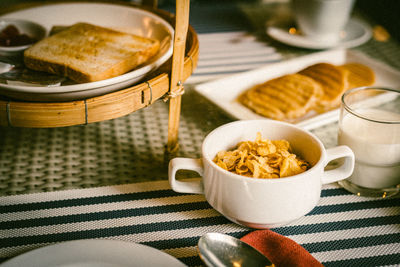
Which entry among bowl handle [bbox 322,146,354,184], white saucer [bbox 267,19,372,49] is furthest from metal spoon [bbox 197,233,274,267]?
white saucer [bbox 267,19,372,49]

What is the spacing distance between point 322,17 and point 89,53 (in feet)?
2.06

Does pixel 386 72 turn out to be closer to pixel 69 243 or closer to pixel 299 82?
pixel 299 82

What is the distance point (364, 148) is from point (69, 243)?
0.38 metres

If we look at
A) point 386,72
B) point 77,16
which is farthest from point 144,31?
point 386,72

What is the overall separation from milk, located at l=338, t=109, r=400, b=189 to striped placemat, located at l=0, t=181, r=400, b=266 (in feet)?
0.10

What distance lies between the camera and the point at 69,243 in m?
0.41

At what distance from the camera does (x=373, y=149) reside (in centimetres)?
52

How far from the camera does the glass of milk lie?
1.69 ft

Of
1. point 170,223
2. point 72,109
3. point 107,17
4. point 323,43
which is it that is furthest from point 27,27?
point 323,43

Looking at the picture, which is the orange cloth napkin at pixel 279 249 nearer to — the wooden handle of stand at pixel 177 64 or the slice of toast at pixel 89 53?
the wooden handle of stand at pixel 177 64

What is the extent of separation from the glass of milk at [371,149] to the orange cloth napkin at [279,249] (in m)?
0.16

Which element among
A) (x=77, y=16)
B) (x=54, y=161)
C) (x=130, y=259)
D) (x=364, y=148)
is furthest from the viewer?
(x=77, y=16)

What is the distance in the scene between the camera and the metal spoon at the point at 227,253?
400 mm

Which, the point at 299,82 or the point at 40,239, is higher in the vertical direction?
the point at 299,82
